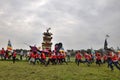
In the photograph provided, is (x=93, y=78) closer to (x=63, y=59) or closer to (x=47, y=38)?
(x=63, y=59)

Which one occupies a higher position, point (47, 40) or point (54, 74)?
point (47, 40)

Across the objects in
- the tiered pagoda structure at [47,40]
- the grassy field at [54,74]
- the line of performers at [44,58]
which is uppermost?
the tiered pagoda structure at [47,40]

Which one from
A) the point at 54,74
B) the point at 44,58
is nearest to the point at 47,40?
the point at 44,58

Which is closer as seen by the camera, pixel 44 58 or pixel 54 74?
pixel 54 74

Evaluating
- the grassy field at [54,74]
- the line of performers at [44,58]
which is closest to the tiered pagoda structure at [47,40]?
the line of performers at [44,58]

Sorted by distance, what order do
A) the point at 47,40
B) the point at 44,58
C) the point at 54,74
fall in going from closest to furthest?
1. the point at 54,74
2. the point at 44,58
3. the point at 47,40

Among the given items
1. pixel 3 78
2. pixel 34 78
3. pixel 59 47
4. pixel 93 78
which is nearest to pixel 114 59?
pixel 93 78

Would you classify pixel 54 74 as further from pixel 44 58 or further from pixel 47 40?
pixel 47 40

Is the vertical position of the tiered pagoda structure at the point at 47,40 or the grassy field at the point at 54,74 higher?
the tiered pagoda structure at the point at 47,40

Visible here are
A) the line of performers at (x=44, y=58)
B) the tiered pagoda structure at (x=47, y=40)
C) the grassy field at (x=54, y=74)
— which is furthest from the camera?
the tiered pagoda structure at (x=47, y=40)

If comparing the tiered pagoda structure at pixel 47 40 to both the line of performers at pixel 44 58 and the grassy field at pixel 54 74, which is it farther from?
the grassy field at pixel 54 74

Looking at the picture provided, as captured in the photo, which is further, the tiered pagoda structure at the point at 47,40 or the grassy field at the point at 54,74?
the tiered pagoda structure at the point at 47,40

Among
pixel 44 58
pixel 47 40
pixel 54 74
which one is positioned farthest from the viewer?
pixel 47 40

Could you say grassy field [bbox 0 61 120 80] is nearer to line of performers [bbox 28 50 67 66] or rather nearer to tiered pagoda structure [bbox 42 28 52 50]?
line of performers [bbox 28 50 67 66]
